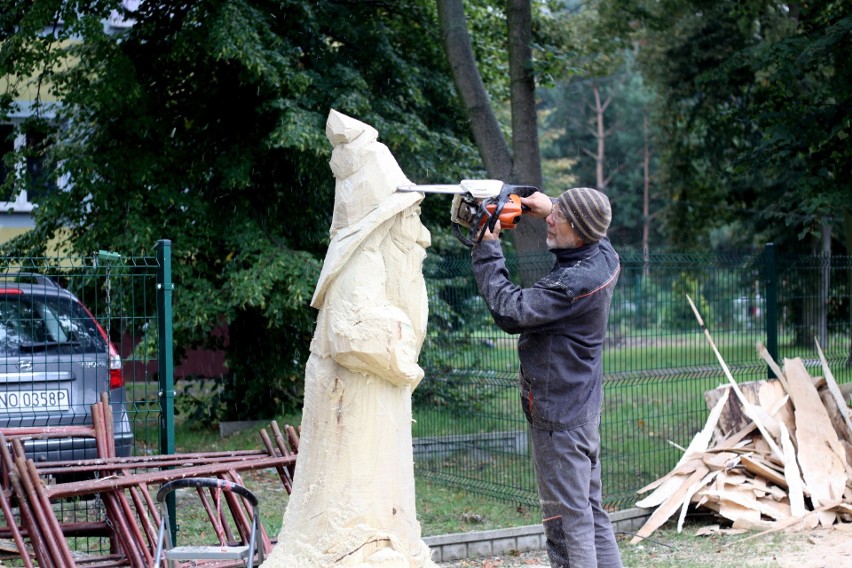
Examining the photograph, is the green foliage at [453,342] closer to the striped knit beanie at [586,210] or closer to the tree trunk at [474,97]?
the tree trunk at [474,97]

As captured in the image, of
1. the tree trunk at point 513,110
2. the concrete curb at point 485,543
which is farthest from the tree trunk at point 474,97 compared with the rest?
the concrete curb at point 485,543

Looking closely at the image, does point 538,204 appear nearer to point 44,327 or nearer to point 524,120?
point 44,327

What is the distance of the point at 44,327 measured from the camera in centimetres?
610

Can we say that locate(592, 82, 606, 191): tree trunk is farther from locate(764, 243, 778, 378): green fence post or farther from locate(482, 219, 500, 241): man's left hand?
locate(482, 219, 500, 241): man's left hand

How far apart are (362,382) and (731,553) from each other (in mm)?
3616

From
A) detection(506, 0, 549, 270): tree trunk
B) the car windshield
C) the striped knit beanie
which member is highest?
detection(506, 0, 549, 270): tree trunk

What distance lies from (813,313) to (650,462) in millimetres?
2143

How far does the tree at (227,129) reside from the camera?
27.5ft

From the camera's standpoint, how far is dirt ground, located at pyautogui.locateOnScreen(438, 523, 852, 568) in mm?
5926

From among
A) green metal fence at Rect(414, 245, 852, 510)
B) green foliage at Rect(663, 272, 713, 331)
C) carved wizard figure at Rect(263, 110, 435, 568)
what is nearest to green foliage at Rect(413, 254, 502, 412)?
green metal fence at Rect(414, 245, 852, 510)

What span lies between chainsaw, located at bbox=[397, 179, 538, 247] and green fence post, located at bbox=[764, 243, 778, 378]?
5.28m

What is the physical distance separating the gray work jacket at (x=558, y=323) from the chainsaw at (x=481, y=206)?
0.28 ft

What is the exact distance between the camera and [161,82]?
930 centimetres

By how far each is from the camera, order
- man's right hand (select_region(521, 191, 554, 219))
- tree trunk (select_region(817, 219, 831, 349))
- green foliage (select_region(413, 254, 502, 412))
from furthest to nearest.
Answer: tree trunk (select_region(817, 219, 831, 349))
green foliage (select_region(413, 254, 502, 412))
man's right hand (select_region(521, 191, 554, 219))
